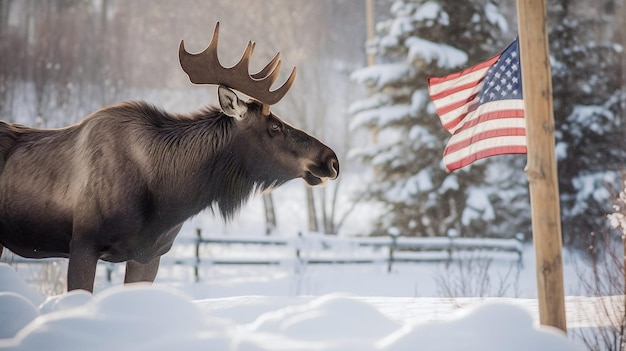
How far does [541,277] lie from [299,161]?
189 cm

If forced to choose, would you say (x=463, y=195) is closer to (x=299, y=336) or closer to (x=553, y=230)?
(x=553, y=230)

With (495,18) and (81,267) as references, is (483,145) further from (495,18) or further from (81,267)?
(495,18)

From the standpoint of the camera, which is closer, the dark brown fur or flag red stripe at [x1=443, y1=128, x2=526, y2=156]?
the dark brown fur

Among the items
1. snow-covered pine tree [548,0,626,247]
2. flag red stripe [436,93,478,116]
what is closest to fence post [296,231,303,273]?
snow-covered pine tree [548,0,626,247]

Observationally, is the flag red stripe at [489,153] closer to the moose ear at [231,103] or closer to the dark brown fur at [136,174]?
the dark brown fur at [136,174]

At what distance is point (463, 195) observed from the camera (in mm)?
13945

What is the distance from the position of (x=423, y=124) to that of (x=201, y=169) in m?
10.0

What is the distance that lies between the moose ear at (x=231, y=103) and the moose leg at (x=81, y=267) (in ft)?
4.51

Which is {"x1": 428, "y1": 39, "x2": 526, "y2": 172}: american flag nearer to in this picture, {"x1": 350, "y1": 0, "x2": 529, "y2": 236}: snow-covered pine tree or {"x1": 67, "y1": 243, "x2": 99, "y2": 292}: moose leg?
{"x1": 67, "y1": 243, "x2": 99, "y2": 292}: moose leg

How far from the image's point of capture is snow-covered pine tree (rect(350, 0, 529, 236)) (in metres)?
13.7

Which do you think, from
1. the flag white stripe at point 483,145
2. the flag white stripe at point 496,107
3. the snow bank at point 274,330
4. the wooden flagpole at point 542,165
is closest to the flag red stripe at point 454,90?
the flag white stripe at point 496,107

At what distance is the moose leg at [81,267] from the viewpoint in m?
4.16

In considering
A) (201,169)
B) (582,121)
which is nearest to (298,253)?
(582,121)

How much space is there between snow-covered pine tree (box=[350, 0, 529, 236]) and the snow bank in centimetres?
1108
